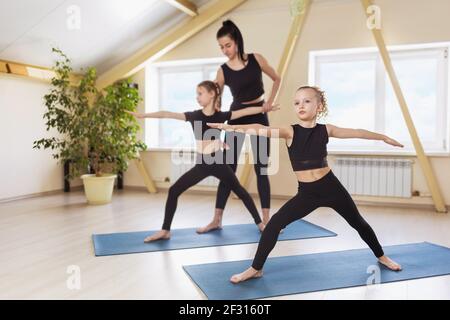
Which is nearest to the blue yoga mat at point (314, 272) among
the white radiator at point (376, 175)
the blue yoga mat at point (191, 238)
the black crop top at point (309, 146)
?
the blue yoga mat at point (191, 238)

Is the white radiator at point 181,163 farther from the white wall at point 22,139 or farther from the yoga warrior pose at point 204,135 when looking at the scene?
the yoga warrior pose at point 204,135

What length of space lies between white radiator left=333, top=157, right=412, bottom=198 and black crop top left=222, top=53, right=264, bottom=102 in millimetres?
2048

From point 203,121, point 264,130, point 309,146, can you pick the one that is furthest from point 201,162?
point 309,146

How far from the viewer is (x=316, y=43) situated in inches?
194

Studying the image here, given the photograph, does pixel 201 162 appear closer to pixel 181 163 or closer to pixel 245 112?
pixel 245 112

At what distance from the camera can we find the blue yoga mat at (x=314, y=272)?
2.07 m

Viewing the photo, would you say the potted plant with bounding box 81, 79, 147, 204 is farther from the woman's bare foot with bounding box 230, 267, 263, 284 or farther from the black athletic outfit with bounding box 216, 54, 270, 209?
the woman's bare foot with bounding box 230, 267, 263, 284

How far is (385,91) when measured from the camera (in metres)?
4.89

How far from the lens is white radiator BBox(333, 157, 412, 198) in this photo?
459 centimetres

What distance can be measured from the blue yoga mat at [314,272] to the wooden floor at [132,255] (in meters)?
0.07

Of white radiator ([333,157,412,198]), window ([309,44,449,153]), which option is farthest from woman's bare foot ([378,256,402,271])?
window ([309,44,449,153])

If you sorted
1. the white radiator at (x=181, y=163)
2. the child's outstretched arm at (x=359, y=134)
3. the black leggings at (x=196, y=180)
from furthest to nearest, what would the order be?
the white radiator at (x=181, y=163) < the black leggings at (x=196, y=180) < the child's outstretched arm at (x=359, y=134)

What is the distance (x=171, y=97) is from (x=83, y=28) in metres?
1.73
